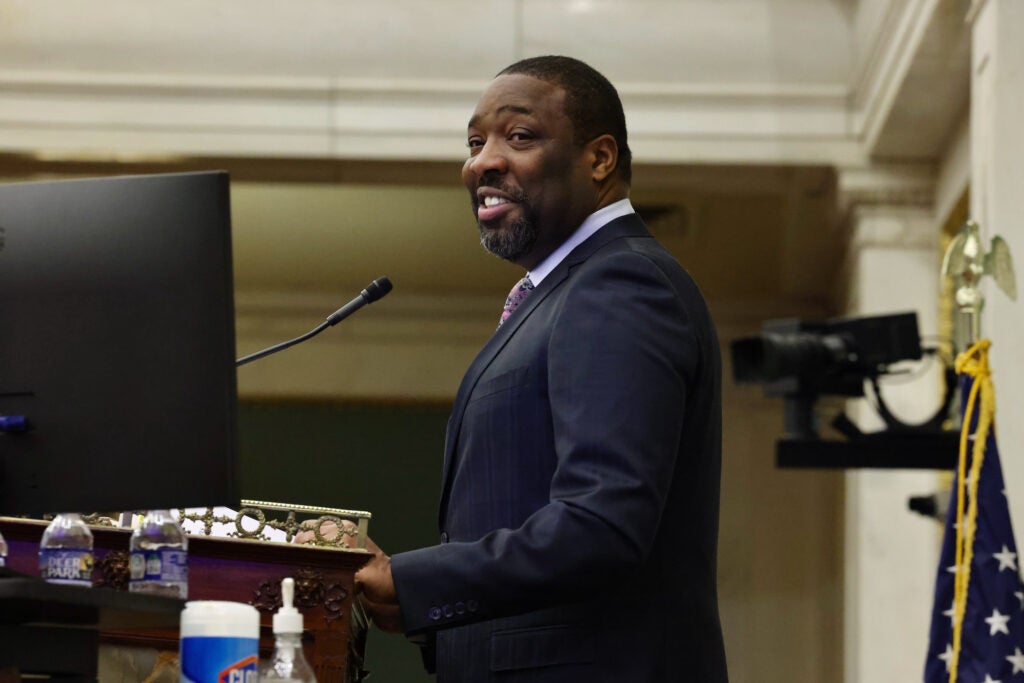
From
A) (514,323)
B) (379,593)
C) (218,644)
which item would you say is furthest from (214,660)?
(514,323)

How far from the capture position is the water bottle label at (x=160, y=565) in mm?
2002

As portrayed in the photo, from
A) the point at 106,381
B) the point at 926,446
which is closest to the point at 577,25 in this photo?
the point at 926,446

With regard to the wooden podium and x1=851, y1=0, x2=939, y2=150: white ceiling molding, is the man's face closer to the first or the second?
the wooden podium

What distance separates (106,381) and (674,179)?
6902mm

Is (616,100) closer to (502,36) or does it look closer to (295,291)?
(502,36)

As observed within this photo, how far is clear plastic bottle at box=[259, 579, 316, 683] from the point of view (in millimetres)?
1982

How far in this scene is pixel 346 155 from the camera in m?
8.51

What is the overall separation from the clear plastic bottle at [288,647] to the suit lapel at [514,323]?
44 centimetres

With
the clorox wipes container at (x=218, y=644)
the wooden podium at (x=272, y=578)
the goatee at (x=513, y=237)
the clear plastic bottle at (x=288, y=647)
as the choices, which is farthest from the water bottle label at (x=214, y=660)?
the goatee at (x=513, y=237)

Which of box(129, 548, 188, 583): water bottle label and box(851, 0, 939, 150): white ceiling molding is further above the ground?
box(851, 0, 939, 150): white ceiling molding

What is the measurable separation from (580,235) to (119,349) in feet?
2.73

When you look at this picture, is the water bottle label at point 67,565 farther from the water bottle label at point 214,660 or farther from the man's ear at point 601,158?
the man's ear at point 601,158

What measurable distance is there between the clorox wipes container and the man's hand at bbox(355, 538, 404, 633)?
32 centimetres

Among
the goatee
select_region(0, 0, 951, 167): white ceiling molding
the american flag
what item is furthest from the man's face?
select_region(0, 0, 951, 167): white ceiling molding
